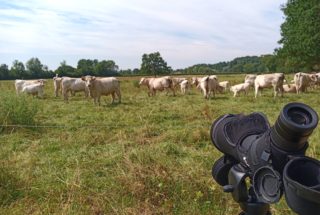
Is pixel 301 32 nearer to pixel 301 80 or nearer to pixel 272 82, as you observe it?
pixel 301 80

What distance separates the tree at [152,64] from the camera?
230ft

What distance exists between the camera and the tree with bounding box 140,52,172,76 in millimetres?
70062

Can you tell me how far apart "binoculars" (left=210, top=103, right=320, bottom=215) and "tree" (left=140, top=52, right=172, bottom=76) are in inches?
2688

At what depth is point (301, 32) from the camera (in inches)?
1185

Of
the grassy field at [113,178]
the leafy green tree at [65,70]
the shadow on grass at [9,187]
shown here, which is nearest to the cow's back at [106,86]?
→ the grassy field at [113,178]

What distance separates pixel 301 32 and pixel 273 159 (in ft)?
104

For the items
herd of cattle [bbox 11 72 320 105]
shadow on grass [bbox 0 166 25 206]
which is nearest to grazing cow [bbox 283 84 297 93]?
herd of cattle [bbox 11 72 320 105]

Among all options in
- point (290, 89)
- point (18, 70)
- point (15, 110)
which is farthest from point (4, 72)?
point (15, 110)

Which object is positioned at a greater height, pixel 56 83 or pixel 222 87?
Result: pixel 56 83

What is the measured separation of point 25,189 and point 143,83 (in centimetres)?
2578

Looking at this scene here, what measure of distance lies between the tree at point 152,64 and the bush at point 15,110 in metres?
59.1

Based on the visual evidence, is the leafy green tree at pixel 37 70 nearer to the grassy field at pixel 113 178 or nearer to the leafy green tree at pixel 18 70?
the leafy green tree at pixel 18 70

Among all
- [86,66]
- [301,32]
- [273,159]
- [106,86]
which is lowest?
[106,86]

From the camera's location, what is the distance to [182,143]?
7.75 metres
